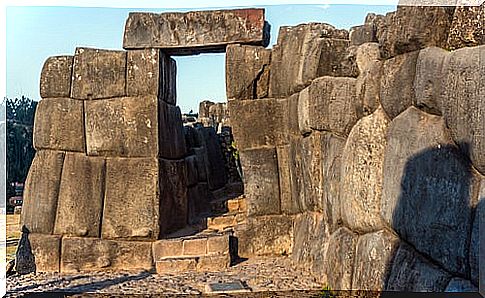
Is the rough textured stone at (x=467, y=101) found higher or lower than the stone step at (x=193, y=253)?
→ higher

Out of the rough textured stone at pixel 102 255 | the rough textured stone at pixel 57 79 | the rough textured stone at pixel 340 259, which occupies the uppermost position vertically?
the rough textured stone at pixel 57 79

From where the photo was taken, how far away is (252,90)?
8945 mm

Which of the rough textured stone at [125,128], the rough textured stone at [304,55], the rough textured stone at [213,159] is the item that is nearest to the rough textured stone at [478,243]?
the rough textured stone at [304,55]

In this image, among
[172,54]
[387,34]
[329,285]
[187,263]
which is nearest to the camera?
[387,34]

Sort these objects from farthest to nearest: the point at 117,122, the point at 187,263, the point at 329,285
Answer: the point at 117,122
the point at 187,263
the point at 329,285

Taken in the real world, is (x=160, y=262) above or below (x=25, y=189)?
below

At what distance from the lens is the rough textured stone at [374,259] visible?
404 cm

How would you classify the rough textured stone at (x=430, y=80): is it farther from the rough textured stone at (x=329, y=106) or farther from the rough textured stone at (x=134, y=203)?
the rough textured stone at (x=134, y=203)

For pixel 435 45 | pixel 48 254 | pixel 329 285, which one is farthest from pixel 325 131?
pixel 48 254

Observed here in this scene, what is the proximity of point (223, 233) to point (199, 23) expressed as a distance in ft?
9.88

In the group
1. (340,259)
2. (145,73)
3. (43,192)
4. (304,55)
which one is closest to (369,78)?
(340,259)

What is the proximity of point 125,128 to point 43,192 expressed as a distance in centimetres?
141

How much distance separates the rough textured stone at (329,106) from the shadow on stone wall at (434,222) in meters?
1.55

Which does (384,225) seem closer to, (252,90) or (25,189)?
(252,90)
